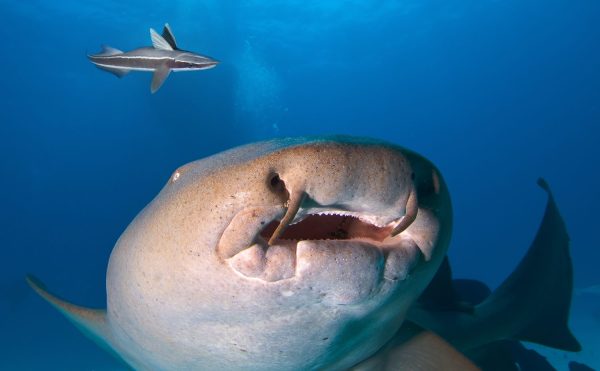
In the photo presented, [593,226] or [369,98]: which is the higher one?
[369,98]

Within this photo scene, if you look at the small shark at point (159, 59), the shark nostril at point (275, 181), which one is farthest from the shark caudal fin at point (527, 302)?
the small shark at point (159, 59)

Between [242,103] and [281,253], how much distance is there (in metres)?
47.6

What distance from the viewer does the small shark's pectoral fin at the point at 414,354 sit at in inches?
92.9

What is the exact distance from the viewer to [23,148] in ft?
154

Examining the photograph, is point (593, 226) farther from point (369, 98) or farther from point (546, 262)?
point (546, 262)

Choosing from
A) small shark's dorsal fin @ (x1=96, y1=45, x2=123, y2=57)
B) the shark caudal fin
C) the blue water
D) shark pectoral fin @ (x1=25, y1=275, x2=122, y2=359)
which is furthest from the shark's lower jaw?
the blue water

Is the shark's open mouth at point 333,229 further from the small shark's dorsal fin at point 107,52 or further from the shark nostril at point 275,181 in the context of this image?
the small shark's dorsal fin at point 107,52

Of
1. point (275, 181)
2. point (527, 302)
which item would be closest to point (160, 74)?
point (275, 181)

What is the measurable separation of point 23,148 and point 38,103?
7.80m

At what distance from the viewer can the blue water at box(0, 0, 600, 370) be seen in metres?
32.1

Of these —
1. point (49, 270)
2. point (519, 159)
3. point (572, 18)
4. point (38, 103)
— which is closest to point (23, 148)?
point (38, 103)

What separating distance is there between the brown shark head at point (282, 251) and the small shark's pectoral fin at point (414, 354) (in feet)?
2.01

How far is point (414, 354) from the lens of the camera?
8.09 feet

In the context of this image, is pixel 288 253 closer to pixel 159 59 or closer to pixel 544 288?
pixel 159 59
